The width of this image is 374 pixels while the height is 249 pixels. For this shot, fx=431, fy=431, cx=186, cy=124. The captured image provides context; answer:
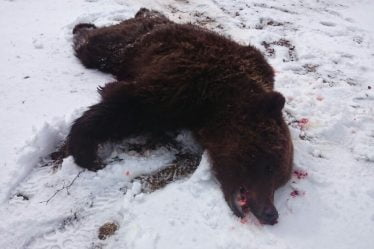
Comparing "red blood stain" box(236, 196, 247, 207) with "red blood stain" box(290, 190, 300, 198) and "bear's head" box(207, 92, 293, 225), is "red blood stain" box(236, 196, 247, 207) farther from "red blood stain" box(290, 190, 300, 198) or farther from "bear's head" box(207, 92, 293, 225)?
"red blood stain" box(290, 190, 300, 198)

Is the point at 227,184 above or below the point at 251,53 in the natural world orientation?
below

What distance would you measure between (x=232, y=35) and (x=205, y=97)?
296 centimetres

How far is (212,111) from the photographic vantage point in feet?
13.0

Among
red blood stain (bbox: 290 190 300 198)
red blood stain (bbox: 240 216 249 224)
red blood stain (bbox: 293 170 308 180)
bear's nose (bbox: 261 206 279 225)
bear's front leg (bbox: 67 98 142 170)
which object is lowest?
red blood stain (bbox: 293 170 308 180)

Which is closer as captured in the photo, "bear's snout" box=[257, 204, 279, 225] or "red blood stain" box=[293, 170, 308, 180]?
"bear's snout" box=[257, 204, 279, 225]

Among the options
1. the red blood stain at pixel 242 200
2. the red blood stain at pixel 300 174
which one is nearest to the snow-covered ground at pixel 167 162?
the red blood stain at pixel 300 174

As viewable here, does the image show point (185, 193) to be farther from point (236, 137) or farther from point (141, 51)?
point (141, 51)

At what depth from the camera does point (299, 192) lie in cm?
371

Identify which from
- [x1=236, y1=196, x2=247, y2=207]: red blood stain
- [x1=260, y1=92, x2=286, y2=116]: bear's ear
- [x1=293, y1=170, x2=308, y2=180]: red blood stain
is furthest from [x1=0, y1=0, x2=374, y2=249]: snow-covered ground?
[x1=260, y1=92, x2=286, y2=116]: bear's ear

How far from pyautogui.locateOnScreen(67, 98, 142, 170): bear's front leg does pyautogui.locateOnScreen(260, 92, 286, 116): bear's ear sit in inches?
44.5

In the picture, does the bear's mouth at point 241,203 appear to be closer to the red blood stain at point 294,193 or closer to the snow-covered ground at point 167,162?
the snow-covered ground at point 167,162

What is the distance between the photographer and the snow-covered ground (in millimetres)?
3256

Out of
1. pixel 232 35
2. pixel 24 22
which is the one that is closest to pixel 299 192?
pixel 232 35

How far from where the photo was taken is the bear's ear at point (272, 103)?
356 cm
